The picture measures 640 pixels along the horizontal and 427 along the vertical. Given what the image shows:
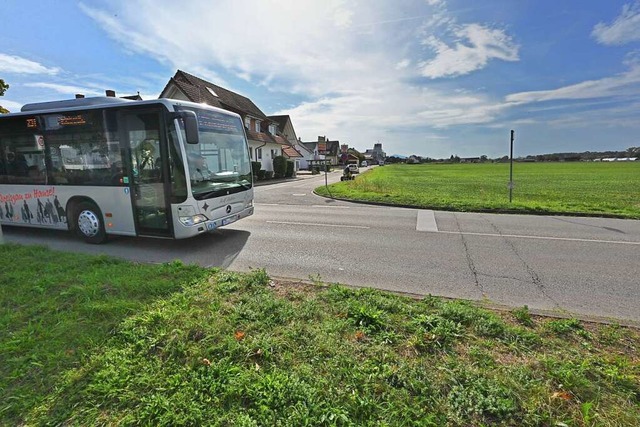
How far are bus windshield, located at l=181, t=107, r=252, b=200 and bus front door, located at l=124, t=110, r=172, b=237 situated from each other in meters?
0.63

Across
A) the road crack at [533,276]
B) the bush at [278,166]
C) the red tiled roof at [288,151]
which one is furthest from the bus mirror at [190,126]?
the red tiled roof at [288,151]

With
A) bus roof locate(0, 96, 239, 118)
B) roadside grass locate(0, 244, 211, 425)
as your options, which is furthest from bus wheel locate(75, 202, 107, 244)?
bus roof locate(0, 96, 239, 118)

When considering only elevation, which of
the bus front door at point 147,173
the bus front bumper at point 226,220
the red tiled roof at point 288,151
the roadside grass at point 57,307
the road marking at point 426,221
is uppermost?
the red tiled roof at point 288,151

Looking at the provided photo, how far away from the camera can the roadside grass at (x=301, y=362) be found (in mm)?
2053

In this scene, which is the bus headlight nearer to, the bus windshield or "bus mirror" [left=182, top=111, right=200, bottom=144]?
the bus windshield

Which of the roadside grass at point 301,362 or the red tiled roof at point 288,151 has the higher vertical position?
the red tiled roof at point 288,151

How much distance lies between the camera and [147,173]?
6004 millimetres

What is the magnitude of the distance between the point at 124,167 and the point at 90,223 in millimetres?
1721

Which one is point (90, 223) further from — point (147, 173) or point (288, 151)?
point (288, 151)

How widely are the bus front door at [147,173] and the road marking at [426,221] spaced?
625cm

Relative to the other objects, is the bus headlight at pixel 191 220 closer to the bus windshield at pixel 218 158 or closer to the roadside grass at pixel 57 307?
the bus windshield at pixel 218 158

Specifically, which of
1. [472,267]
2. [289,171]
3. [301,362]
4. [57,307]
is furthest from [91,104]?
[289,171]

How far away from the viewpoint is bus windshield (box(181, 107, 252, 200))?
6.04 m

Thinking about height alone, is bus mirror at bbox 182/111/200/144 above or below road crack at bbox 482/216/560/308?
above
